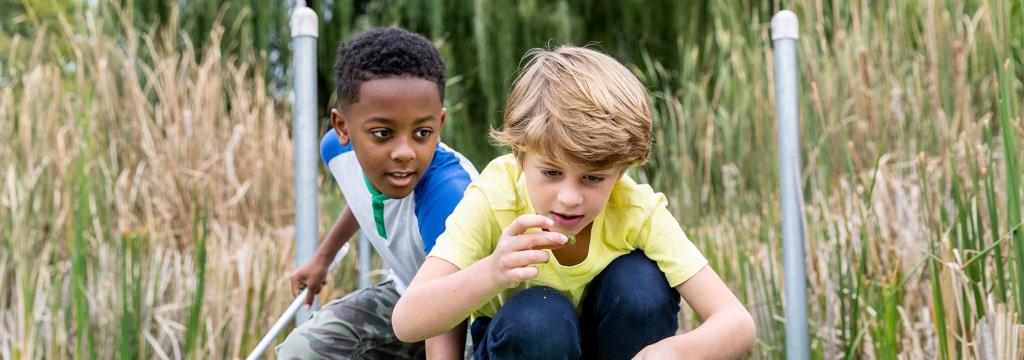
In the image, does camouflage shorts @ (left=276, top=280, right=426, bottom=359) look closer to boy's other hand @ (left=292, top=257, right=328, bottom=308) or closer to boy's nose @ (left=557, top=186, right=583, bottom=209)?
boy's other hand @ (left=292, top=257, right=328, bottom=308)

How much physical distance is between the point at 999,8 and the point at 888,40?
3.04ft

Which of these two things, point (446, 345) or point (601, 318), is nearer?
point (601, 318)

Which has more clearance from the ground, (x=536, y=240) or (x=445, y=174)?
(x=445, y=174)

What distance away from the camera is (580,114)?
127 cm

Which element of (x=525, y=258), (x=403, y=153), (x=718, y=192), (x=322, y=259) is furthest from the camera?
(x=718, y=192)

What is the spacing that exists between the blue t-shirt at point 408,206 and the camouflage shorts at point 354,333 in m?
0.07

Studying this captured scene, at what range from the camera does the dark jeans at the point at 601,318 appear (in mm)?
1302

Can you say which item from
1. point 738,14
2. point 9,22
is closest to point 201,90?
point 738,14

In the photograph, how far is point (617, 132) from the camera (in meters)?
1.27

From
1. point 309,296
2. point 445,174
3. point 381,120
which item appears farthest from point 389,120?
point 309,296

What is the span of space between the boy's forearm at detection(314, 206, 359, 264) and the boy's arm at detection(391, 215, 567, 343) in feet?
2.43

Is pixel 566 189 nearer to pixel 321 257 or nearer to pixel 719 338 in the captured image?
pixel 719 338

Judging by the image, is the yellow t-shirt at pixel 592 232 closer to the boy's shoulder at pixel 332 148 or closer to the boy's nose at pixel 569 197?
the boy's nose at pixel 569 197

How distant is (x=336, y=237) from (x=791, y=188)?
3.07ft
